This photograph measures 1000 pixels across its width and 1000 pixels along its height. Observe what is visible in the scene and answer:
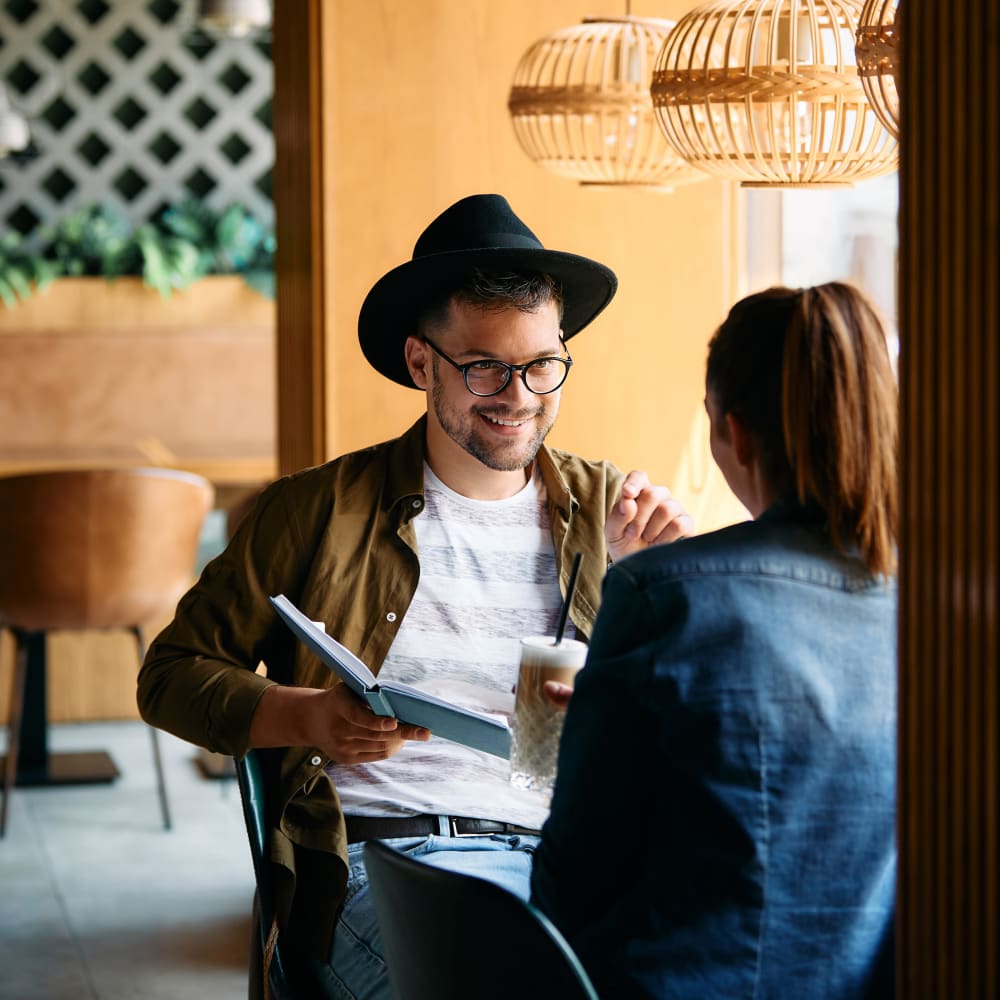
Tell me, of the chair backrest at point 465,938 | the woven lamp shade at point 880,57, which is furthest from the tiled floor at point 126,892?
the woven lamp shade at point 880,57

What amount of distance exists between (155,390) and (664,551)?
3807mm

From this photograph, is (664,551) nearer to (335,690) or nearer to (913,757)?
(913,757)

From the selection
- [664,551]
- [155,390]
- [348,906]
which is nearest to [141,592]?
[155,390]

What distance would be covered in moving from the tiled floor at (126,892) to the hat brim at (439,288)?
134 cm

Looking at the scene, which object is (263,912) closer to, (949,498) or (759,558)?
(759,558)

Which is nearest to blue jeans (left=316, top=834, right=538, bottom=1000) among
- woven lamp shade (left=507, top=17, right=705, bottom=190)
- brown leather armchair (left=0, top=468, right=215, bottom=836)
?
woven lamp shade (left=507, top=17, right=705, bottom=190)

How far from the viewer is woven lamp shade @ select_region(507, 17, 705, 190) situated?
2.00 metres

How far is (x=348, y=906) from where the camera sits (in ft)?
4.88

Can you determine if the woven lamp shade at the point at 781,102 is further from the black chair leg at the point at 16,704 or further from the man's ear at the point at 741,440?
the black chair leg at the point at 16,704

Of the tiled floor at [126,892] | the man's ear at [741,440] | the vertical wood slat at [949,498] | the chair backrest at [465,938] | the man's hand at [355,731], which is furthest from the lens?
the tiled floor at [126,892]

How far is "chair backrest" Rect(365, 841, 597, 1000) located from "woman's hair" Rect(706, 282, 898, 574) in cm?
34

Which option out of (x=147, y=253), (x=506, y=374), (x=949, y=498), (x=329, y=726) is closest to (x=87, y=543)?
(x=147, y=253)

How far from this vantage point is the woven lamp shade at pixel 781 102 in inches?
59.2

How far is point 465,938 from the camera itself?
1009 millimetres
